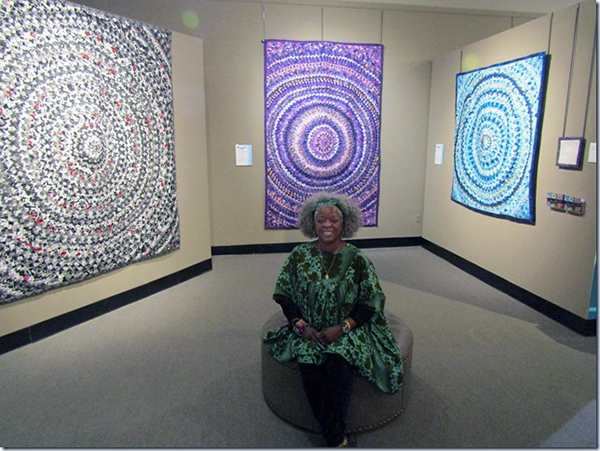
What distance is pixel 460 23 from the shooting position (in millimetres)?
4875

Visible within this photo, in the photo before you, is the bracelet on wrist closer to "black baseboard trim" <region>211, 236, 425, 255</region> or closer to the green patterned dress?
the green patterned dress

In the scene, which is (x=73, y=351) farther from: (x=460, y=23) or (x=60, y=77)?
(x=460, y=23)

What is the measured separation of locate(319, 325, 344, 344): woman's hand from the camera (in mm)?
1841

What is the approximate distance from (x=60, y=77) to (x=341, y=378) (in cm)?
251

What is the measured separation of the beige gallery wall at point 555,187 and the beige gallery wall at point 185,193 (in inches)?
101

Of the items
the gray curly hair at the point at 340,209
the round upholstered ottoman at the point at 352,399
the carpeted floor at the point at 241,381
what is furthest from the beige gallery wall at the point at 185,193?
the gray curly hair at the point at 340,209

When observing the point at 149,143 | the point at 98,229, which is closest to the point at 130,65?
the point at 149,143

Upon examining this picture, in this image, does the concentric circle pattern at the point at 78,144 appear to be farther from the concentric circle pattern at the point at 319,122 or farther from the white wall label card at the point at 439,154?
the white wall label card at the point at 439,154

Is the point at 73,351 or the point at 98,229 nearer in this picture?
the point at 73,351

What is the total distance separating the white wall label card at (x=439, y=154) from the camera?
4684 millimetres

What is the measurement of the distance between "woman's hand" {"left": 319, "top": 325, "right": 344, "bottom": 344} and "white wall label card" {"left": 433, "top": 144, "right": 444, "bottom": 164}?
333 cm

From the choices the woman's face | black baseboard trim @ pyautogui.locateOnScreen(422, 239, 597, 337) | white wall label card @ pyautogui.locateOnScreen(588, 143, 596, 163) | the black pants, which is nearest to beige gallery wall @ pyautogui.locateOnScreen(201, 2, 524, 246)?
black baseboard trim @ pyautogui.locateOnScreen(422, 239, 597, 337)

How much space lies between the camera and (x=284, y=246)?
5008mm

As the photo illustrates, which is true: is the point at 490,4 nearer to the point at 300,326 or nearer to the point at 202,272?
the point at 202,272
